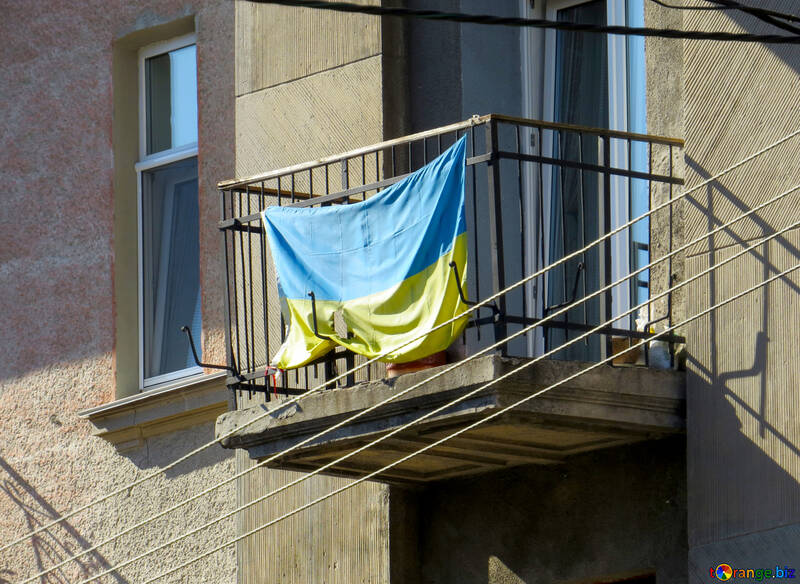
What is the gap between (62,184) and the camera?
11.1 m

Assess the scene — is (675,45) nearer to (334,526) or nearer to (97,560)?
(334,526)

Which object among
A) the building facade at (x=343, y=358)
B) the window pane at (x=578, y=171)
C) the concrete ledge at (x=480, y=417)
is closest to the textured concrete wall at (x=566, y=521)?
the building facade at (x=343, y=358)

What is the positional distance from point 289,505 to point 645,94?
285 cm

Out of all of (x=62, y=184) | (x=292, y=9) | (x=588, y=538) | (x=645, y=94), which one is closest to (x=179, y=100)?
(x=62, y=184)

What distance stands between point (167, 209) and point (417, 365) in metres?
3.74

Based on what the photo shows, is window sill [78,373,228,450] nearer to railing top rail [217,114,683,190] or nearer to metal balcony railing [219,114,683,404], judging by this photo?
metal balcony railing [219,114,683,404]

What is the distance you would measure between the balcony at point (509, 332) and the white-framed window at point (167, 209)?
1.23 meters

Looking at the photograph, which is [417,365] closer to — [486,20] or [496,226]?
[496,226]

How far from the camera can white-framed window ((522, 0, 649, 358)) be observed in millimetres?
8516

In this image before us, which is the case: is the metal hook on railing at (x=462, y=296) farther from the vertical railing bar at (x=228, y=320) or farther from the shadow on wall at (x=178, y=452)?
the shadow on wall at (x=178, y=452)

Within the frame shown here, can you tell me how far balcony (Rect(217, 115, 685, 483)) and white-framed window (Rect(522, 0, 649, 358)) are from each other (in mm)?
13

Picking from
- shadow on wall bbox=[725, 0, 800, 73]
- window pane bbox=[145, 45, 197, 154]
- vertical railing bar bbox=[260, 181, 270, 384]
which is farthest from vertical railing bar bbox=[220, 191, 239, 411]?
shadow on wall bbox=[725, 0, 800, 73]

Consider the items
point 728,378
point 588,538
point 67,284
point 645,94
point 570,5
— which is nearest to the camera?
point 728,378

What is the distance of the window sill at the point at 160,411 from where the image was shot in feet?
32.2
